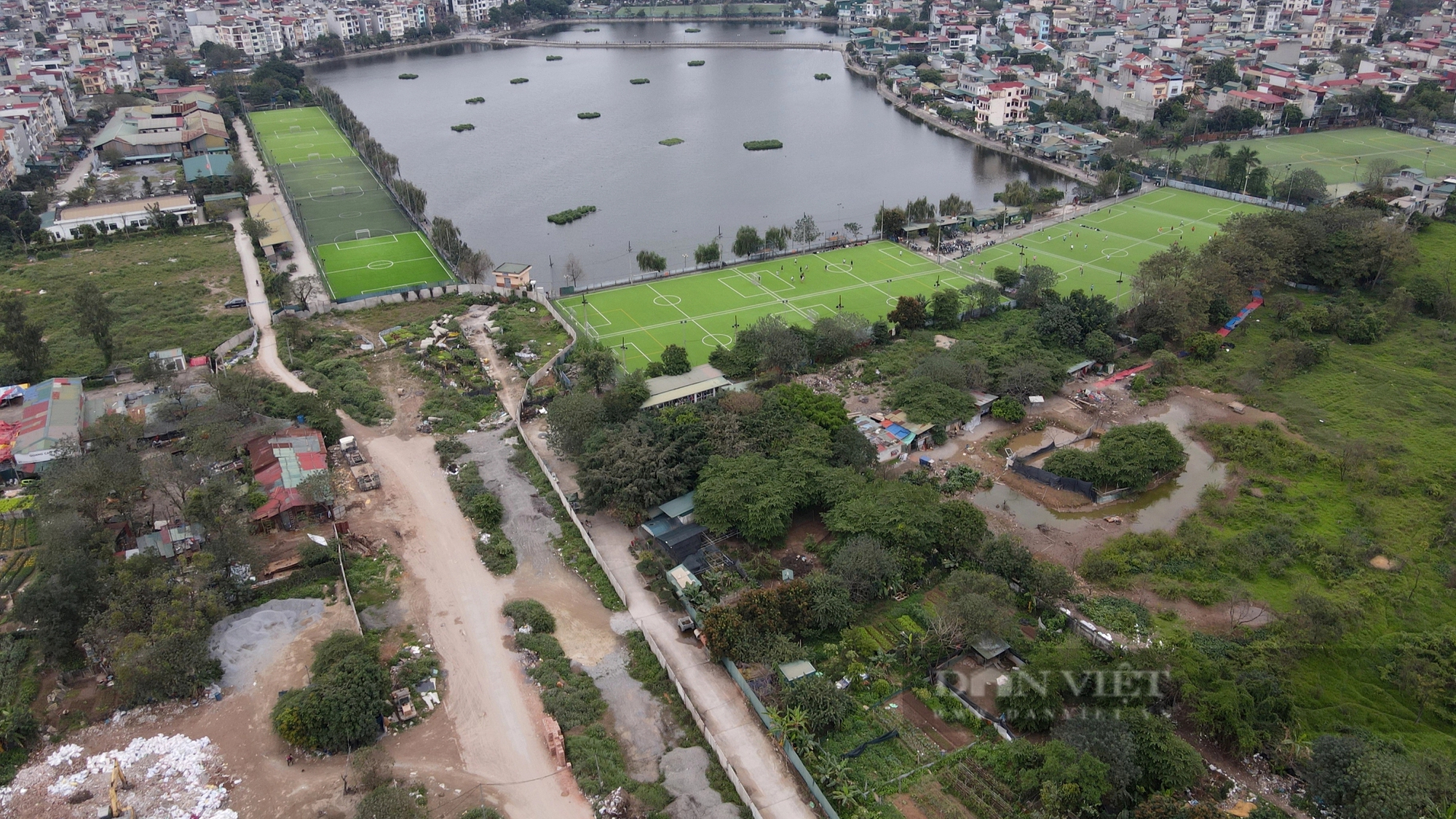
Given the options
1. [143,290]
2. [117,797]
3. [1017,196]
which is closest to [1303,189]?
Answer: [1017,196]

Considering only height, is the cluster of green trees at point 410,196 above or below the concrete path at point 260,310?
above

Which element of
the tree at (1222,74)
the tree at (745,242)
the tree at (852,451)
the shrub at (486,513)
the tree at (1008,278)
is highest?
the tree at (1222,74)

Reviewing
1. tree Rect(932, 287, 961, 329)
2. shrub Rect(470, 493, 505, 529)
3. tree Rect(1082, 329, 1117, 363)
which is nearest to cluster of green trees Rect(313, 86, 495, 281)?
shrub Rect(470, 493, 505, 529)

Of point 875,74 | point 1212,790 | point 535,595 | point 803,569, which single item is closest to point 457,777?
point 535,595

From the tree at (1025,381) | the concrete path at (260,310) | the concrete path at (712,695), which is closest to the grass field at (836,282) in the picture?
the tree at (1025,381)

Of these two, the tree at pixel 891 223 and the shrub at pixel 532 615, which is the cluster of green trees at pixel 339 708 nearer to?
the shrub at pixel 532 615

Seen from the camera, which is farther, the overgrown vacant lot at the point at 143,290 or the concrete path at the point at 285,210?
the concrete path at the point at 285,210

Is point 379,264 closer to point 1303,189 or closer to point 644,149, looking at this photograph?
point 644,149

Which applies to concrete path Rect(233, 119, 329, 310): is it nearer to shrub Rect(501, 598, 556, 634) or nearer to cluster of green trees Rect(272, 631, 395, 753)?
shrub Rect(501, 598, 556, 634)

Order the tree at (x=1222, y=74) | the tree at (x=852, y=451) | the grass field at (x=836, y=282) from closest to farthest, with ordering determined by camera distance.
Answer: the tree at (x=852, y=451)
the grass field at (x=836, y=282)
the tree at (x=1222, y=74)
